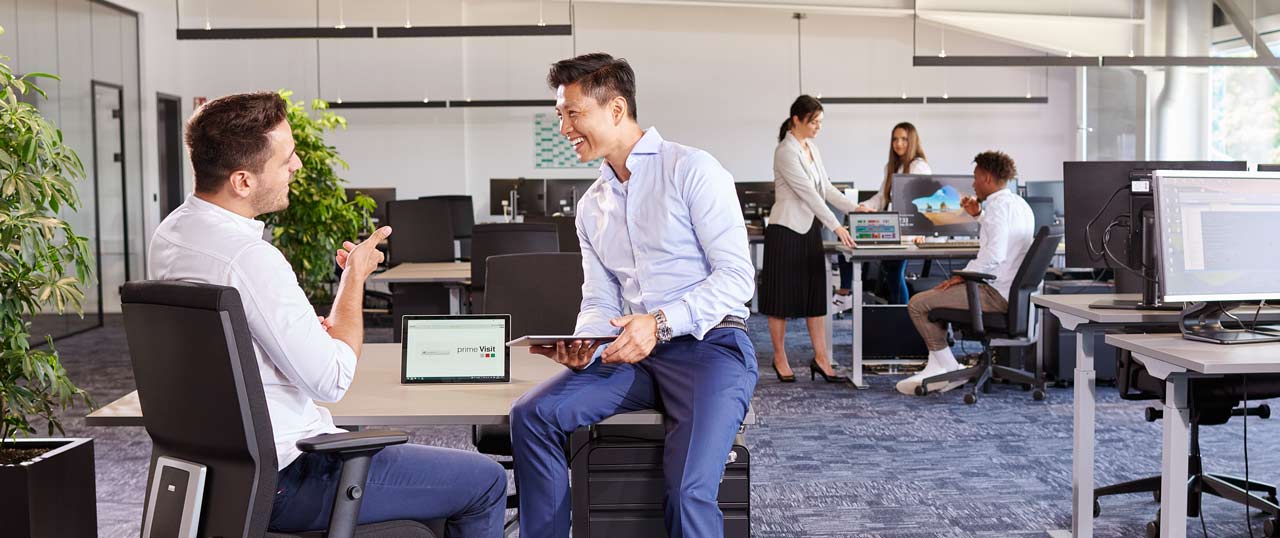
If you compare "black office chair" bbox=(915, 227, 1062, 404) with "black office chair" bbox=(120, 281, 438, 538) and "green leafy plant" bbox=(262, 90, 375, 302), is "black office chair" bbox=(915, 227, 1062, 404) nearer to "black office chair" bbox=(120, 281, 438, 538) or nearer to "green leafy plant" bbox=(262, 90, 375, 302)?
"green leafy plant" bbox=(262, 90, 375, 302)

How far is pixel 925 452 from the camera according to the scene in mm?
4809

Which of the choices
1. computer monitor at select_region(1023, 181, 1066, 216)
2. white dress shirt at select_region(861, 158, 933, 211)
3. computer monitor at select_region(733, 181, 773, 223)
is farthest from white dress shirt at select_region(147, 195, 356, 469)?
computer monitor at select_region(1023, 181, 1066, 216)

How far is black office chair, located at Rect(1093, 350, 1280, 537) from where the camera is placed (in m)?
3.25

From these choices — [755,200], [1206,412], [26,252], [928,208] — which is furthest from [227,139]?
[755,200]

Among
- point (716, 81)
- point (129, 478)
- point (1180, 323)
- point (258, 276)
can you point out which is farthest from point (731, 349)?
point (716, 81)

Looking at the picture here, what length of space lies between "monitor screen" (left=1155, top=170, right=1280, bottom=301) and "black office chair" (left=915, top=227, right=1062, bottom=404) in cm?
252

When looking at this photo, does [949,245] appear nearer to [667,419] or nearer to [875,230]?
[875,230]

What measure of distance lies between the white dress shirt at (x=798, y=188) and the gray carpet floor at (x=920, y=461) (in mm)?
951

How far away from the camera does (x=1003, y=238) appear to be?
580 cm

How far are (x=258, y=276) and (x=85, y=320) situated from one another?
840 centimetres

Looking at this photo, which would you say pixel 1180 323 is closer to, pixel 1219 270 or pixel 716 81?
pixel 1219 270

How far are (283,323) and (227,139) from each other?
1.22 feet

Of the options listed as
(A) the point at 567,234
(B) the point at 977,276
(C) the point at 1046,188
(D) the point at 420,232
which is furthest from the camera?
(C) the point at 1046,188

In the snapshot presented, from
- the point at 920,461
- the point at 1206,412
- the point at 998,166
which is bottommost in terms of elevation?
the point at 920,461
